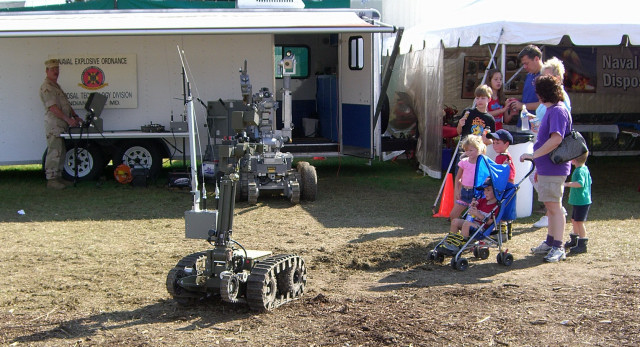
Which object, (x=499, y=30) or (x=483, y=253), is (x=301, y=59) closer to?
(x=499, y=30)

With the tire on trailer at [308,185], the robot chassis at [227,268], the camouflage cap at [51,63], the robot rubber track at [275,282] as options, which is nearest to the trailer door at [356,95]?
the tire on trailer at [308,185]

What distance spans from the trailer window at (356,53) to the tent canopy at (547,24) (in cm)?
171

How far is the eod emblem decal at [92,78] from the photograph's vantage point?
40.7 ft

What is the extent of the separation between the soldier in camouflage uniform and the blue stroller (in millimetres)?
7148

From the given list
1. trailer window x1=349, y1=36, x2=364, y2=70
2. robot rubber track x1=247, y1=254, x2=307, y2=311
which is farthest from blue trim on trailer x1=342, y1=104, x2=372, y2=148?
robot rubber track x1=247, y1=254, x2=307, y2=311

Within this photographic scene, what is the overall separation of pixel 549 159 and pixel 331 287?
7.81ft

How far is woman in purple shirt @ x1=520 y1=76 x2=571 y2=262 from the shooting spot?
263 inches

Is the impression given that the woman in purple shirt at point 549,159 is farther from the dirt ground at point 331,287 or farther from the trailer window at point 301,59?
the trailer window at point 301,59

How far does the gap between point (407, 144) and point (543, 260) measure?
6853 mm

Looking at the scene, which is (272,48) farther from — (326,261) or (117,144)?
(326,261)

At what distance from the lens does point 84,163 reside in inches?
482

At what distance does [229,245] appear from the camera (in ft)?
17.7

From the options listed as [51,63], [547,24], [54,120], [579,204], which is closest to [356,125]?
[547,24]

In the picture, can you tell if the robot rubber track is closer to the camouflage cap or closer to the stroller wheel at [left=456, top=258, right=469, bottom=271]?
the stroller wheel at [left=456, top=258, right=469, bottom=271]
